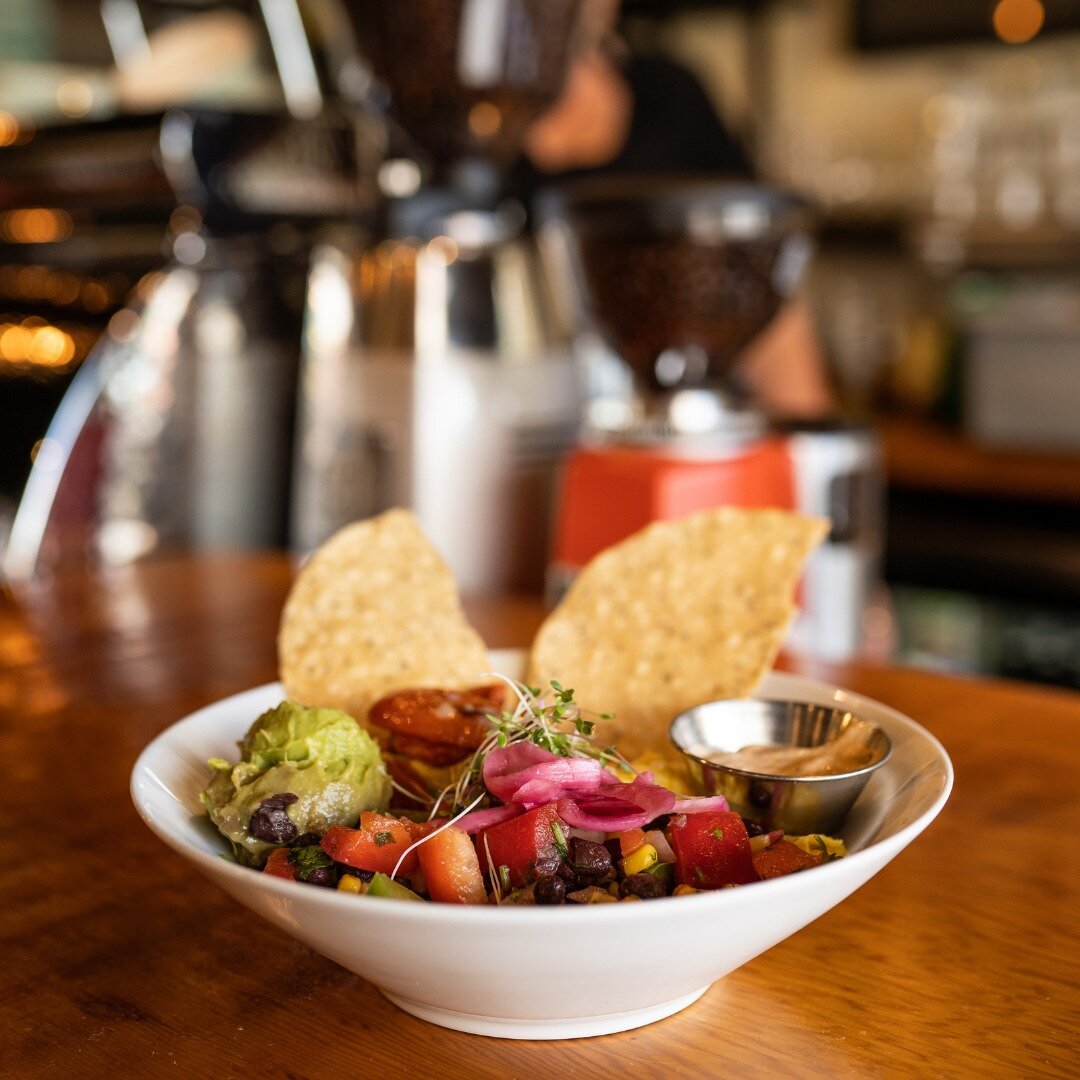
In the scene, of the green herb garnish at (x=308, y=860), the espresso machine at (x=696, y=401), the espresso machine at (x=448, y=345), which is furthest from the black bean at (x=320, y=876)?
the espresso machine at (x=448, y=345)

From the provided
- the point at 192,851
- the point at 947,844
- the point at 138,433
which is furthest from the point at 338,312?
the point at 192,851

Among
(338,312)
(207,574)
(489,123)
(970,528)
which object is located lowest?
(970,528)

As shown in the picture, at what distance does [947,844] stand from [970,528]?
214 cm

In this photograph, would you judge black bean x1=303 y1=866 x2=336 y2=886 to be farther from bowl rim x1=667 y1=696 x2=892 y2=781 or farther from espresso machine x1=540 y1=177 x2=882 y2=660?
espresso machine x1=540 y1=177 x2=882 y2=660

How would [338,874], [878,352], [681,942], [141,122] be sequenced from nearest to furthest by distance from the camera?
[681,942], [338,874], [141,122], [878,352]

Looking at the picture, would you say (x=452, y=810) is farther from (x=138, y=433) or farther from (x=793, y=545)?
(x=138, y=433)

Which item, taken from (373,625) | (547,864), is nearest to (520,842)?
(547,864)

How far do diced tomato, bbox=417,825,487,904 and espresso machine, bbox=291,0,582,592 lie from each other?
1.16 meters

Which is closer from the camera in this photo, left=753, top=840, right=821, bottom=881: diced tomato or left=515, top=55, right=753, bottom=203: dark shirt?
left=753, top=840, right=821, bottom=881: diced tomato

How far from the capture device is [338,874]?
639mm

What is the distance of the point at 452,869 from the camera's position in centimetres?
62

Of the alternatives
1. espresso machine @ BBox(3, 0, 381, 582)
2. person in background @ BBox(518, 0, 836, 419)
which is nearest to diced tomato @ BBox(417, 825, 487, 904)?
espresso machine @ BBox(3, 0, 381, 582)

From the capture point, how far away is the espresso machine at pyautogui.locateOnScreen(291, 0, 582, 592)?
1730 mm

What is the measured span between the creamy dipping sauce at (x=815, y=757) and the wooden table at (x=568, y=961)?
0.29ft
